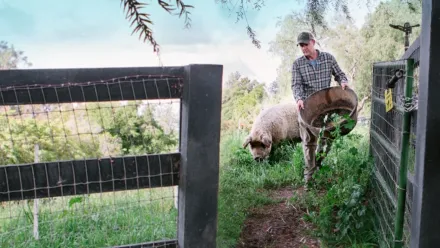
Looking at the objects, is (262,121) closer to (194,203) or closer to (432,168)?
(194,203)

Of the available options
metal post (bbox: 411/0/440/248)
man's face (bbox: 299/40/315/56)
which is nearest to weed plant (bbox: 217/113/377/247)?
man's face (bbox: 299/40/315/56)

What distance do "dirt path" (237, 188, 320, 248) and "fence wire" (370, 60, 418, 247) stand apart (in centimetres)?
74

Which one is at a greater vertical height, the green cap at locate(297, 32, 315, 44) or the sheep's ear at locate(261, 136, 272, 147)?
the green cap at locate(297, 32, 315, 44)

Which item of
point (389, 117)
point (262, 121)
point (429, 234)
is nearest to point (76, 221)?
point (389, 117)

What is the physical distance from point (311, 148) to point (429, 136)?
4.38 m

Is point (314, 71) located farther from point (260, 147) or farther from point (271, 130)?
point (271, 130)

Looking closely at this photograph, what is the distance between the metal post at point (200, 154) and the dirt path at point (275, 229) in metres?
2.07

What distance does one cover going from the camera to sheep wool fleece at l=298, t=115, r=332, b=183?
6.12 metres

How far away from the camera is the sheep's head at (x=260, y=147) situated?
8.39 metres

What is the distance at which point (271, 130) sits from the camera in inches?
349

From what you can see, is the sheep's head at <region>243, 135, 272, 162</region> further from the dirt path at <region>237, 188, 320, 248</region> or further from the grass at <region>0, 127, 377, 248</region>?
the dirt path at <region>237, 188, 320, 248</region>

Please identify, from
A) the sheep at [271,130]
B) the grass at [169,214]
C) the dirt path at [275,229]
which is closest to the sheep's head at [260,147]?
the sheep at [271,130]

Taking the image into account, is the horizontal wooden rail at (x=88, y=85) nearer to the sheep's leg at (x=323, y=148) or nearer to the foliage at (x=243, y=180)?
the foliage at (x=243, y=180)

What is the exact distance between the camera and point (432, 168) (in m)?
1.91
